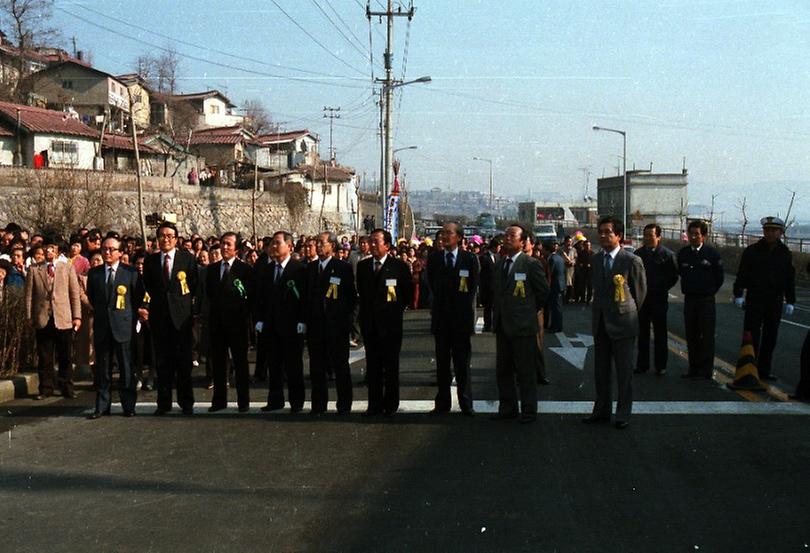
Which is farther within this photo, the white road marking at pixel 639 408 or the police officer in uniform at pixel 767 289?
the police officer in uniform at pixel 767 289

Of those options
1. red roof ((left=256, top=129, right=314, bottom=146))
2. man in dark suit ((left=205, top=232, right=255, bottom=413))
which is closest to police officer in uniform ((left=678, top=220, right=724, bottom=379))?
man in dark suit ((left=205, top=232, right=255, bottom=413))

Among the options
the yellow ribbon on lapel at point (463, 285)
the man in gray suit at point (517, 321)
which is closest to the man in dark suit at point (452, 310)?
the yellow ribbon on lapel at point (463, 285)

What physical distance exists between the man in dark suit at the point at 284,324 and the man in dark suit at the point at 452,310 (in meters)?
1.53

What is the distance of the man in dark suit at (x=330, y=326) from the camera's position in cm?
943

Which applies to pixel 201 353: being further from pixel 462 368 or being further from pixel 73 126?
pixel 73 126

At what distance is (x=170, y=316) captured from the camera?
9.55 metres

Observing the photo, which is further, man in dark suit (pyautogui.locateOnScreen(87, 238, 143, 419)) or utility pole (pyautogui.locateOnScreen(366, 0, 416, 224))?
utility pole (pyautogui.locateOnScreen(366, 0, 416, 224))

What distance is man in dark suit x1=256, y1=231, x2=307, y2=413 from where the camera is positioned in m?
9.61

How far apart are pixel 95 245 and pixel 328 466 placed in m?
7.56

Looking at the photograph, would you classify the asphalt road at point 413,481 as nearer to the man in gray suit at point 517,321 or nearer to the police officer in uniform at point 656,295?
the man in gray suit at point 517,321

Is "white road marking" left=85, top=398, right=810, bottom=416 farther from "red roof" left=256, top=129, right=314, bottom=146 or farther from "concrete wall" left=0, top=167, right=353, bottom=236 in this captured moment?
"red roof" left=256, top=129, right=314, bottom=146

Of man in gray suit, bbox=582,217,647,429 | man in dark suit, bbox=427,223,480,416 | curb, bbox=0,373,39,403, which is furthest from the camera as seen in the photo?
curb, bbox=0,373,39,403

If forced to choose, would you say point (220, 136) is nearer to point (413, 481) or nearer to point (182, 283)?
point (182, 283)

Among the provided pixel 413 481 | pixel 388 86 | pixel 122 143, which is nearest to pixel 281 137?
pixel 122 143
